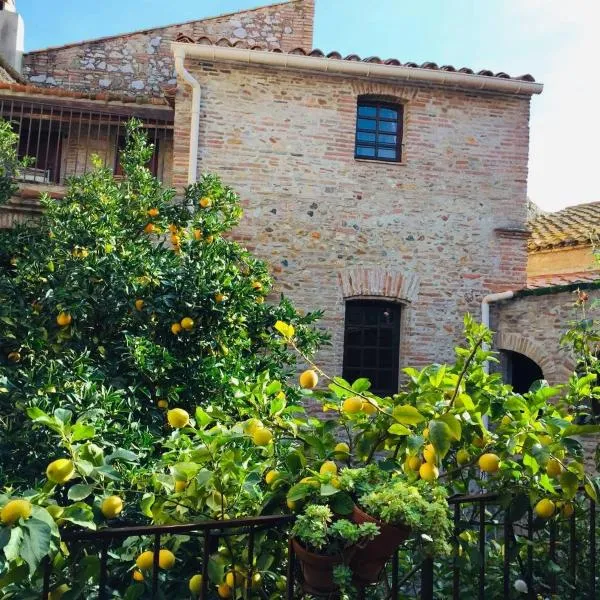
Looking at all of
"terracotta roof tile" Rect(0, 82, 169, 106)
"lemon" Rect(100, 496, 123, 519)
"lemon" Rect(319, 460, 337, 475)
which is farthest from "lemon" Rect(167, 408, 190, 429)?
"terracotta roof tile" Rect(0, 82, 169, 106)

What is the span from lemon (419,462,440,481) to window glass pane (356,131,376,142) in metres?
7.68

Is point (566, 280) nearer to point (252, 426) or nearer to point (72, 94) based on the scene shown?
point (72, 94)

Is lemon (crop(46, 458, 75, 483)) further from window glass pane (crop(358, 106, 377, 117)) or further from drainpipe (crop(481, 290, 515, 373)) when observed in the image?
window glass pane (crop(358, 106, 377, 117))

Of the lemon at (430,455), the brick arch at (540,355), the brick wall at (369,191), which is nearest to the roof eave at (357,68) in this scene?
the brick wall at (369,191)

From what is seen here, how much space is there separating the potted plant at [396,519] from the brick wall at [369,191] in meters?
6.61

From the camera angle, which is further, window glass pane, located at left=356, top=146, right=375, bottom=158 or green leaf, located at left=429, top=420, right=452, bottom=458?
window glass pane, located at left=356, top=146, right=375, bottom=158

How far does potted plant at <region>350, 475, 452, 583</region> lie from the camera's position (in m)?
1.71

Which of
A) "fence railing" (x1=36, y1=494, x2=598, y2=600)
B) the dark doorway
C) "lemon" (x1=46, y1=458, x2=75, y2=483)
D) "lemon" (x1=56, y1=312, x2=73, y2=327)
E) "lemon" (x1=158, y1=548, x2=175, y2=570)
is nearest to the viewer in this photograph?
"lemon" (x1=46, y1=458, x2=75, y2=483)

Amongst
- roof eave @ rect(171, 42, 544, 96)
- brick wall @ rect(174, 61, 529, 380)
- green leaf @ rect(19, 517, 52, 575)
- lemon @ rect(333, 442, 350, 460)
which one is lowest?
green leaf @ rect(19, 517, 52, 575)

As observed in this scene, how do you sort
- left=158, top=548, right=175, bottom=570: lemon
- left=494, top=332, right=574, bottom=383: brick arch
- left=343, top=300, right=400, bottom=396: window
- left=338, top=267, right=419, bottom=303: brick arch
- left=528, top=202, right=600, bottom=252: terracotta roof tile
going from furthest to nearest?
left=528, top=202, right=600, bottom=252: terracotta roof tile < left=343, top=300, right=400, bottom=396: window < left=338, top=267, right=419, bottom=303: brick arch < left=494, top=332, right=574, bottom=383: brick arch < left=158, top=548, right=175, bottom=570: lemon

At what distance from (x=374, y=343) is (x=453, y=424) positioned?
22.8 ft

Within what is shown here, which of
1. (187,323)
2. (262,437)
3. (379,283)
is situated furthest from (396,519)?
(379,283)

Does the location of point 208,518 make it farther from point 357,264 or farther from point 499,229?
point 499,229

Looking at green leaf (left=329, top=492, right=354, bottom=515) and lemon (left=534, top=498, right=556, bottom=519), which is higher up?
green leaf (left=329, top=492, right=354, bottom=515)
